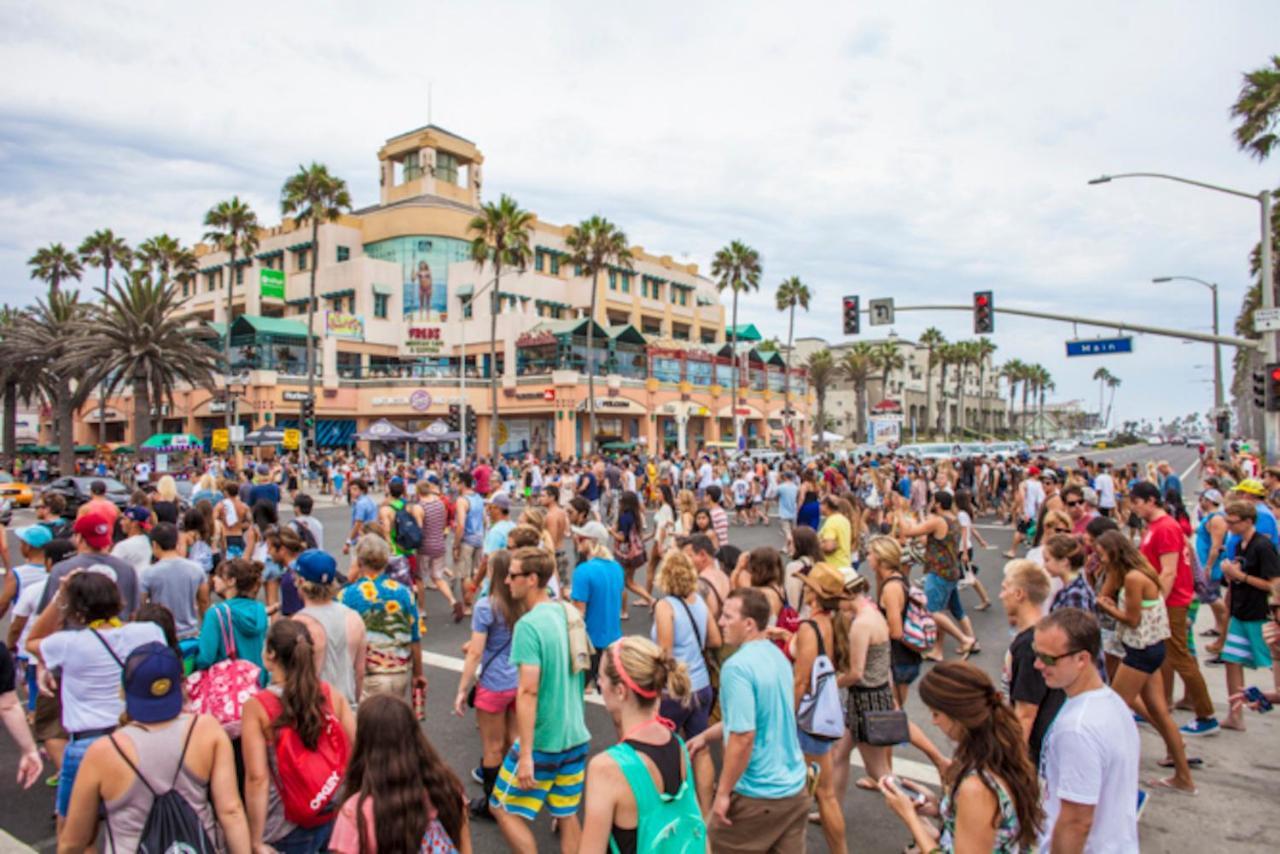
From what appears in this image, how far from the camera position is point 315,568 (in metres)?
4.07

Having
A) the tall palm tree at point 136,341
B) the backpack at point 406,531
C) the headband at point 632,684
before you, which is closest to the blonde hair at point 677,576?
the headband at point 632,684

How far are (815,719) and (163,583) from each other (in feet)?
15.6

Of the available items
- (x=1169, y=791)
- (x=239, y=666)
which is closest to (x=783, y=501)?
(x=1169, y=791)

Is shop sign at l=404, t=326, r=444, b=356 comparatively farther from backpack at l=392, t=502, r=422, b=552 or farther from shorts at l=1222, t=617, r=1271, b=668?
shorts at l=1222, t=617, r=1271, b=668

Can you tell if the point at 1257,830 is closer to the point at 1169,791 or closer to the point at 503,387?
the point at 1169,791

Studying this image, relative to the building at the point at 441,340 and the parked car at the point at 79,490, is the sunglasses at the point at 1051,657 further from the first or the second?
the building at the point at 441,340

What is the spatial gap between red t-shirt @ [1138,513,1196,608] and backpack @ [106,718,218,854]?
6.55 m

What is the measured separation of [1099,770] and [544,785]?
250cm

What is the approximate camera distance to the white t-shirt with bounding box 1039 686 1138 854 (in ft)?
9.12

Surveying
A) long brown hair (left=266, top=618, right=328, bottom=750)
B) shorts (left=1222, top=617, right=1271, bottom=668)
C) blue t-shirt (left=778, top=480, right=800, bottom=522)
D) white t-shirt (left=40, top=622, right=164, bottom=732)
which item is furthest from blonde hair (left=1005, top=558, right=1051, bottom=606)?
blue t-shirt (left=778, top=480, right=800, bottom=522)

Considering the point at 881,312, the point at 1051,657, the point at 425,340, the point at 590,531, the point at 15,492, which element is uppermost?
the point at 425,340

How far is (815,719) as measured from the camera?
13.2 feet

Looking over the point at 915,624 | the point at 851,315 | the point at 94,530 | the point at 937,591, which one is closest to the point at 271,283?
the point at 851,315

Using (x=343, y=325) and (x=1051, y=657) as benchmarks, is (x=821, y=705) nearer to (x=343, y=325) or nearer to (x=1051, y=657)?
(x=1051, y=657)
